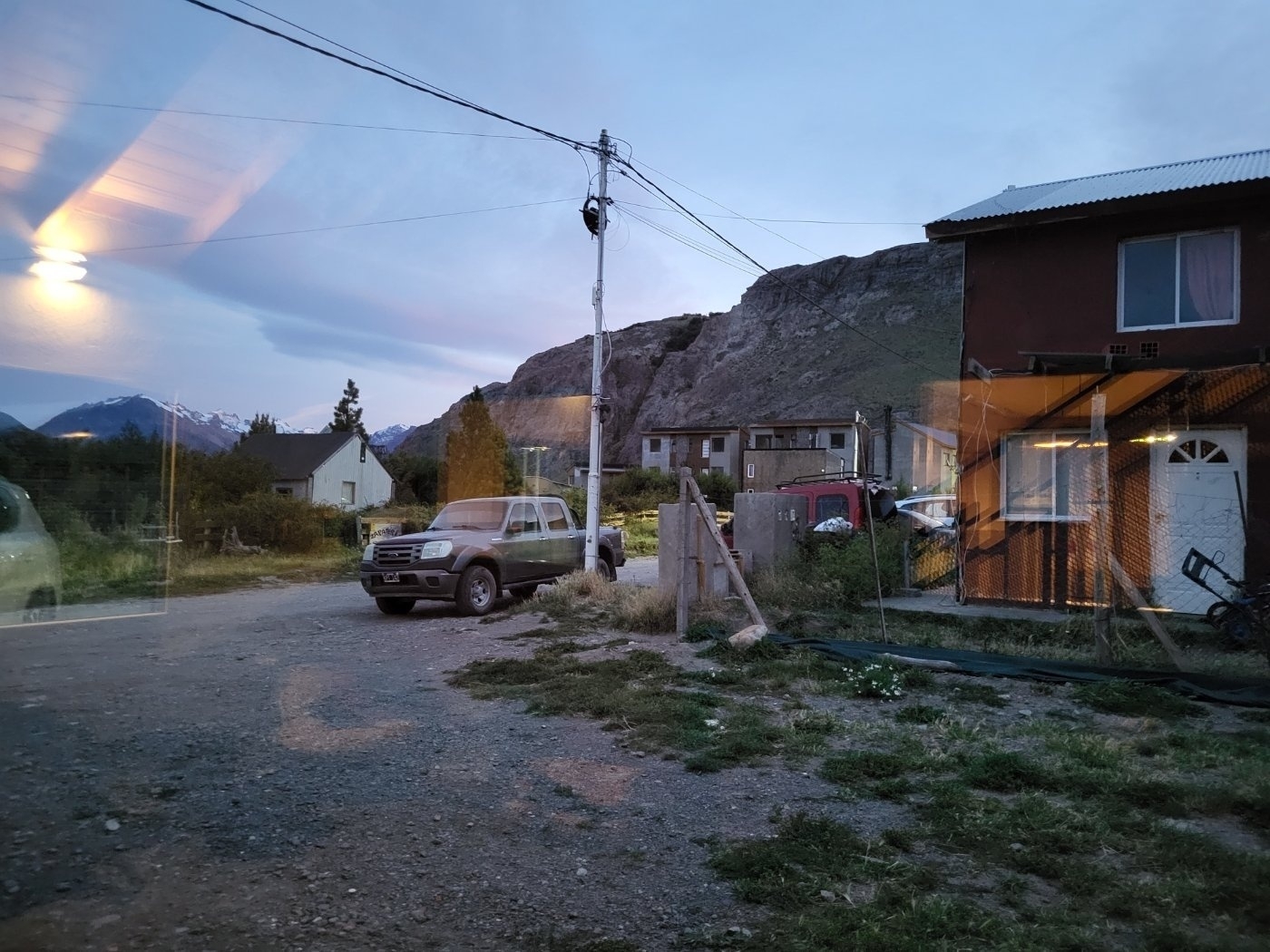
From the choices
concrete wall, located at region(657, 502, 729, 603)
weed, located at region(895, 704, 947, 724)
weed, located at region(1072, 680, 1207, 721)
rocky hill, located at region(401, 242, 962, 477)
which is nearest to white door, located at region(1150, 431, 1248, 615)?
weed, located at region(1072, 680, 1207, 721)

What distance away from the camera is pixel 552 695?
24.8 feet

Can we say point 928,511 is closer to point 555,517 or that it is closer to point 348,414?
point 555,517

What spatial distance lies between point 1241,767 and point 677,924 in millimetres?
4110

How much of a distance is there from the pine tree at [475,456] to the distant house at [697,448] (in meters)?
34.3

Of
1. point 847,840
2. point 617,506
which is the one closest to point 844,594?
point 847,840

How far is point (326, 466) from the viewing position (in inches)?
1797

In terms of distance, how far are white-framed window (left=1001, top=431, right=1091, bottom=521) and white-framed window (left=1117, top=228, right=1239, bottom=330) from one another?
1.77m

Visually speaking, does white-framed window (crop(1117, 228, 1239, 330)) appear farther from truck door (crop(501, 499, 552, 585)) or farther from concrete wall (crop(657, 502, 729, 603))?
truck door (crop(501, 499, 552, 585))

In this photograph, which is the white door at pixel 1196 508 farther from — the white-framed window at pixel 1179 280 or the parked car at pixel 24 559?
the parked car at pixel 24 559

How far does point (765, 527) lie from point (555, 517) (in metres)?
3.61

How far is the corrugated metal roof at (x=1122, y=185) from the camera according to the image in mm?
11750

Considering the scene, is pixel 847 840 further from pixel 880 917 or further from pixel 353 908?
pixel 353 908

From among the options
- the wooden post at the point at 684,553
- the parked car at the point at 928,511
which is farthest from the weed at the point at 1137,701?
the parked car at the point at 928,511

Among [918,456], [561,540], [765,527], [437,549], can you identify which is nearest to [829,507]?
[765,527]
